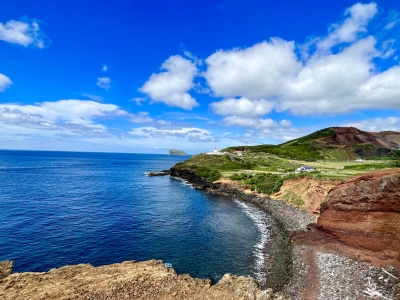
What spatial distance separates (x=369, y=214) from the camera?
93.0 ft

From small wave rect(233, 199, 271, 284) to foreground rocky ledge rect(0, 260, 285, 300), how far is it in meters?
5.58

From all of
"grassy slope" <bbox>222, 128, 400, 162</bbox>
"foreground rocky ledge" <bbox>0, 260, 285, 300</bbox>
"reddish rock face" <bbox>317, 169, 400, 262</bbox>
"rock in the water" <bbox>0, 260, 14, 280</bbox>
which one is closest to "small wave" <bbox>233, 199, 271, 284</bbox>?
"foreground rocky ledge" <bbox>0, 260, 285, 300</bbox>

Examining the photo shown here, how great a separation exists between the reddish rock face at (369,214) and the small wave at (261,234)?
8542 millimetres

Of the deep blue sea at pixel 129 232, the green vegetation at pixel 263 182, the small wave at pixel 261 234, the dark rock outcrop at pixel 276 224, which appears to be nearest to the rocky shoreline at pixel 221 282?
the dark rock outcrop at pixel 276 224

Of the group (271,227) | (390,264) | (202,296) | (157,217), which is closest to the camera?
(202,296)

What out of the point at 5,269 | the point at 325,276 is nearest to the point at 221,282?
the point at 325,276

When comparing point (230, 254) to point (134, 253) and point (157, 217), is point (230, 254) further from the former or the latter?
point (157, 217)

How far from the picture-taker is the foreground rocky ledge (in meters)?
18.7

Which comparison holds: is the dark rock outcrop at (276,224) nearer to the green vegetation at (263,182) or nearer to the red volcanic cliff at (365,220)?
the green vegetation at (263,182)

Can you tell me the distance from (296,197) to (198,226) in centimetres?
2451

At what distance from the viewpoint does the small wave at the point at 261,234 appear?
2702 cm

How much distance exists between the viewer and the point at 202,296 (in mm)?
19250

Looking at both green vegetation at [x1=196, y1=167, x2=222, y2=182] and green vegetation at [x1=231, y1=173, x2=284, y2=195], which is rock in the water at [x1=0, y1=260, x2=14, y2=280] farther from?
green vegetation at [x1=196, y1=167, x2=222, y2=182]

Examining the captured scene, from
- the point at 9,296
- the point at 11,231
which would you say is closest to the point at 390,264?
the point at 9,296
